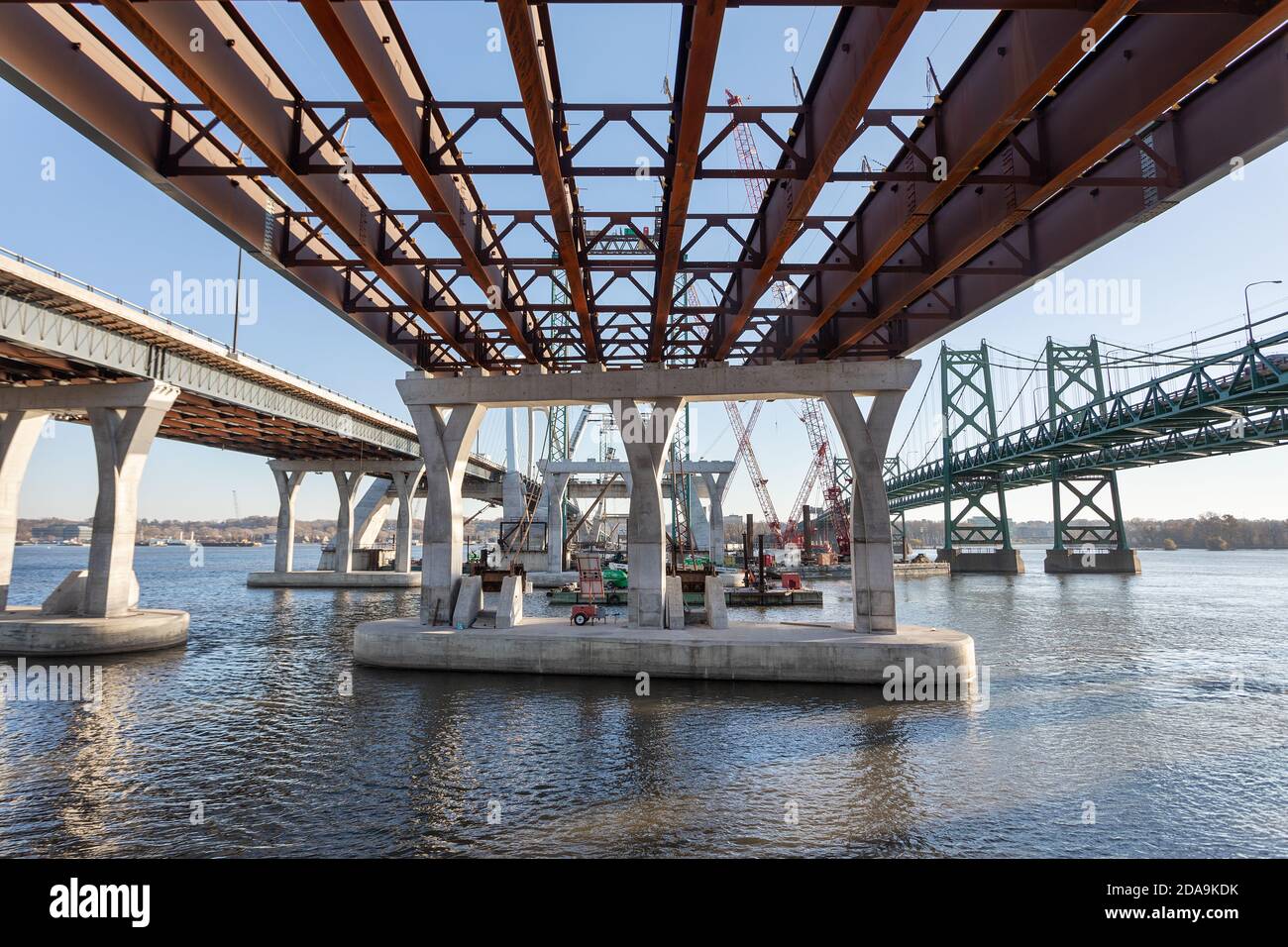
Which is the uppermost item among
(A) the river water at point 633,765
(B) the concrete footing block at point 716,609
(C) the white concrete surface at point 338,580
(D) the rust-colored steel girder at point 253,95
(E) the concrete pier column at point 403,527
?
(D) the rust-colored steel girder at point 253,95

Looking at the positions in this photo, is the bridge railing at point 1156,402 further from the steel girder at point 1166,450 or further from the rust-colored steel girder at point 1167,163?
the rust-colored steel girder at point 1167,163

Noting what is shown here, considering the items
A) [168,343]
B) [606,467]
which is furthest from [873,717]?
[606,467]

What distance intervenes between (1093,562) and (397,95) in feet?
→ 372

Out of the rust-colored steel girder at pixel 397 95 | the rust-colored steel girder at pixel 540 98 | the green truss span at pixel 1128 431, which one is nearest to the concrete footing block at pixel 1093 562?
the green truss span at pixel 1128 431

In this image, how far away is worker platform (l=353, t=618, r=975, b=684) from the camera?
73.4 feet

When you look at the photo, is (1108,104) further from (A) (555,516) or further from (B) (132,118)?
(A) (555,516)

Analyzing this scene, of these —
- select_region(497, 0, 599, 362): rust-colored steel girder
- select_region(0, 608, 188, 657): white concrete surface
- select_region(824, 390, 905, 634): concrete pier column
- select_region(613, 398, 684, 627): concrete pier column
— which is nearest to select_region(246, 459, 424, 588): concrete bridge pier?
select_region(0, 608, 188, 657): white concrete surface

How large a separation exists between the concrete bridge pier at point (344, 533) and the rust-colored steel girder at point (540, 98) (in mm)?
59745

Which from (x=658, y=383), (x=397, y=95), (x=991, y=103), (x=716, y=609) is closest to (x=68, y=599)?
(x=658, y=383)

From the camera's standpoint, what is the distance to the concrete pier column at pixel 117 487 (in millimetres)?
30281

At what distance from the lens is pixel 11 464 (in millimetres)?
31859
